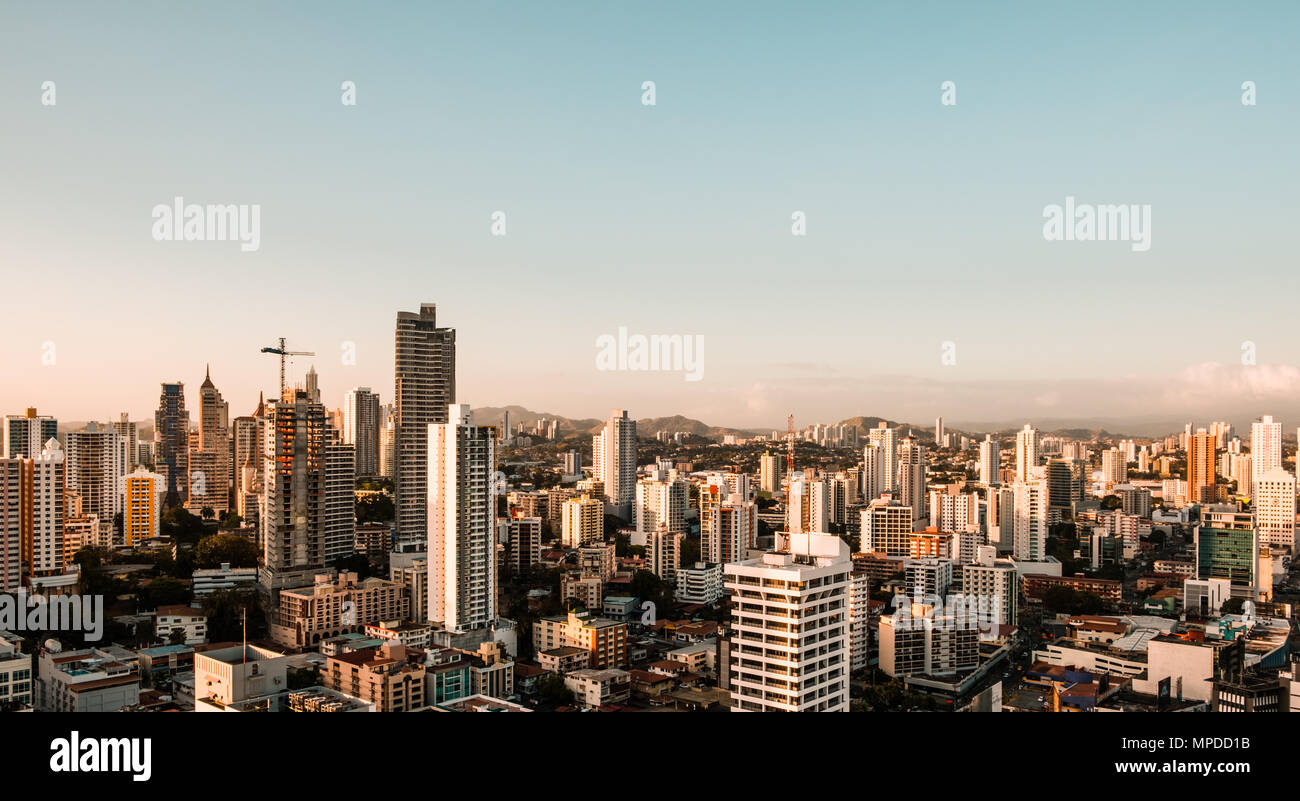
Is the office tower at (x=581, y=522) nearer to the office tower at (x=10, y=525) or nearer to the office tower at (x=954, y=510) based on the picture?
the office tower at (x=954, y=510)

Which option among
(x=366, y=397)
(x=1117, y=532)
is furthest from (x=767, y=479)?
(x=366, y=397)

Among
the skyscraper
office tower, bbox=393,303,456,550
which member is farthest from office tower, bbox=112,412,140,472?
the skyscraper

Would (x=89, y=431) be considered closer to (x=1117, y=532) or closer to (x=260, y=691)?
(x=260, y=691)

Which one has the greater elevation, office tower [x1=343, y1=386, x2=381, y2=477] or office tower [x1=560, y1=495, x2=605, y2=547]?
office tower [x1=343, y1=386, x2=381, y2=477]

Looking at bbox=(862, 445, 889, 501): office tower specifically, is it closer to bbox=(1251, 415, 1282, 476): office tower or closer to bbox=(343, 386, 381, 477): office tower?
bbox=(1251, 415, 1282, 476): office tower

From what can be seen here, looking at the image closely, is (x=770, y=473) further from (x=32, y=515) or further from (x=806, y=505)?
(x=32, y=515)
